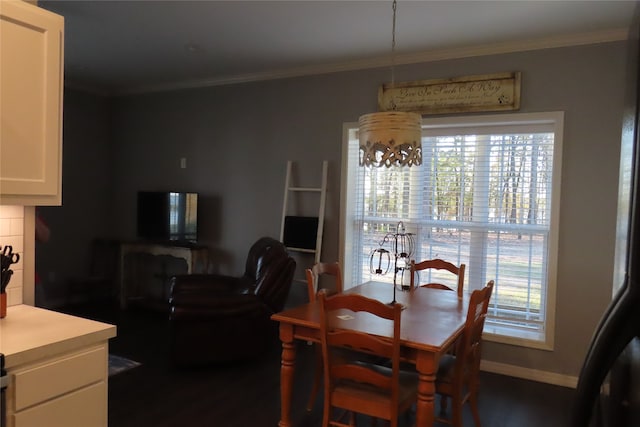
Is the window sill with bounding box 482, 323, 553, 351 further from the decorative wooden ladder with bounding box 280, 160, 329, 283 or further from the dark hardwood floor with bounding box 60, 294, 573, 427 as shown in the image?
the decorative wooden ladder with bounding box 280, 160, 329, 283

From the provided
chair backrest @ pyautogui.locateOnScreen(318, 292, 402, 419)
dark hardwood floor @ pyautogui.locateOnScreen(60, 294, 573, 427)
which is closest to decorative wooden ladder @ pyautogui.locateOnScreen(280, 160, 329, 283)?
dark hardwood floor @ pyautogui.locateOnScreen(60, 294, 573, 427)

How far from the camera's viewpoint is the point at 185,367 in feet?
11.7

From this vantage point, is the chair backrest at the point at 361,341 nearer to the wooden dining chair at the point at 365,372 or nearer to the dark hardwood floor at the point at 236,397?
the wooden dining chair at the point at 365,372

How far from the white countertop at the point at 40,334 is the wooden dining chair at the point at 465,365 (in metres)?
1.62

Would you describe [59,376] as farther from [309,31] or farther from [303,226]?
[303,226]

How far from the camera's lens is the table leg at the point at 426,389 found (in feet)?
6.88

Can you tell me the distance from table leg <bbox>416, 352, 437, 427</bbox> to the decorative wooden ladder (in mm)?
2186

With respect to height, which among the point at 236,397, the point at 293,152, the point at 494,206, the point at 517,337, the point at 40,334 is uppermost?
the point at 293,152

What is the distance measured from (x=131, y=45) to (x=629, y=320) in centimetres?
418

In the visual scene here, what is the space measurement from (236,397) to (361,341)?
55.6 inches

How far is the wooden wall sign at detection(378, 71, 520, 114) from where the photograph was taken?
3.53 meters

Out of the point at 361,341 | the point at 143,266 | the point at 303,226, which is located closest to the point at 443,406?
the point at 361,341

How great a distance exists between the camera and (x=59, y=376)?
5.22 feet

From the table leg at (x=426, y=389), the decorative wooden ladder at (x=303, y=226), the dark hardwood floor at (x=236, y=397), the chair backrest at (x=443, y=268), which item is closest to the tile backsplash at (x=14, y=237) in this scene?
the dark hardwood floor at (x=236, y=397)
